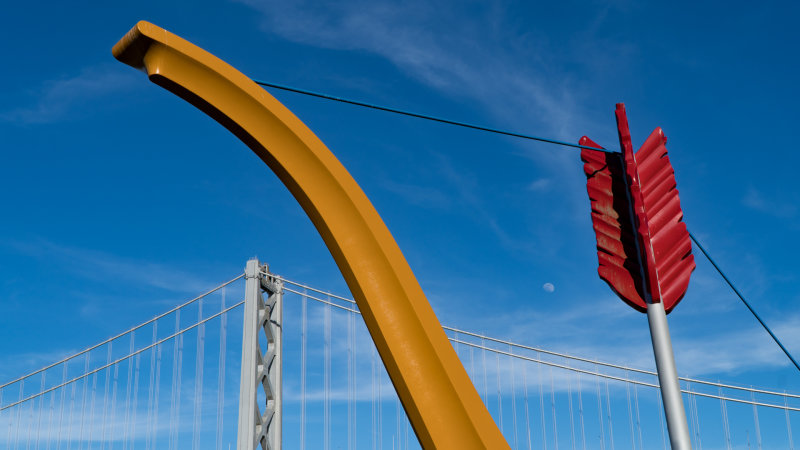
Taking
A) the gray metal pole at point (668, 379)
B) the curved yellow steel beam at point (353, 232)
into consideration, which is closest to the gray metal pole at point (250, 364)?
the curved yellow steel beam at point (353, 232)

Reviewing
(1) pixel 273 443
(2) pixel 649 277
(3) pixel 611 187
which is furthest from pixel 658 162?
(1) pixel 273 443

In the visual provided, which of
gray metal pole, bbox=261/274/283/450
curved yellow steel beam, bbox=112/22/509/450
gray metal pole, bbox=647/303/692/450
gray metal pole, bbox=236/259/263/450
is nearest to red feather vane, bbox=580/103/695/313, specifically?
gray metal pole, bbox=647/303/692/450

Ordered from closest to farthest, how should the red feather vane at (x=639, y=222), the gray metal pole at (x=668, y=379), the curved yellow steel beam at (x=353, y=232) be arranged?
the curved yellow steel beam at (x=353, y=232), the gray metal pole at (x=668, y=379), the red feather vane at (x=639, y=222)

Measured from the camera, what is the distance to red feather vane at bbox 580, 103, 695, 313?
11.4ft

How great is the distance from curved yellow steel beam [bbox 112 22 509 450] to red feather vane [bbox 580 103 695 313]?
988 millimetres

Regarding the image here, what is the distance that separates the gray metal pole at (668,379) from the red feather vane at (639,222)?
0.07 meters

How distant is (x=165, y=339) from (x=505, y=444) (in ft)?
42.2

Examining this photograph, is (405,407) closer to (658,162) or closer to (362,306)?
(362,306)

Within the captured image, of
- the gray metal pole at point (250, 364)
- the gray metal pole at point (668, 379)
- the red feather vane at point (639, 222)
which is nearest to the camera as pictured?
the gray metal pole at point (668, 379)

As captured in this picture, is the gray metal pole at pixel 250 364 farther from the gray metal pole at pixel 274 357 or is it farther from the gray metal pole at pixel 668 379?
the gray metal pole at pixel 668 379

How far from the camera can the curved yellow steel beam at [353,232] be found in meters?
2.95

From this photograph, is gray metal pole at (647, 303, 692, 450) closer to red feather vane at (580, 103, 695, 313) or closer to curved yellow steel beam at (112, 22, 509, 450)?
red feather vane at (580, 103, 695, 313)

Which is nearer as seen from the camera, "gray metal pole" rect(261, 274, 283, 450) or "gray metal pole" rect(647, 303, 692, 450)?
"gray metal pole" rect(647, 303, 692, 450)

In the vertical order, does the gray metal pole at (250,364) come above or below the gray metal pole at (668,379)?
above
